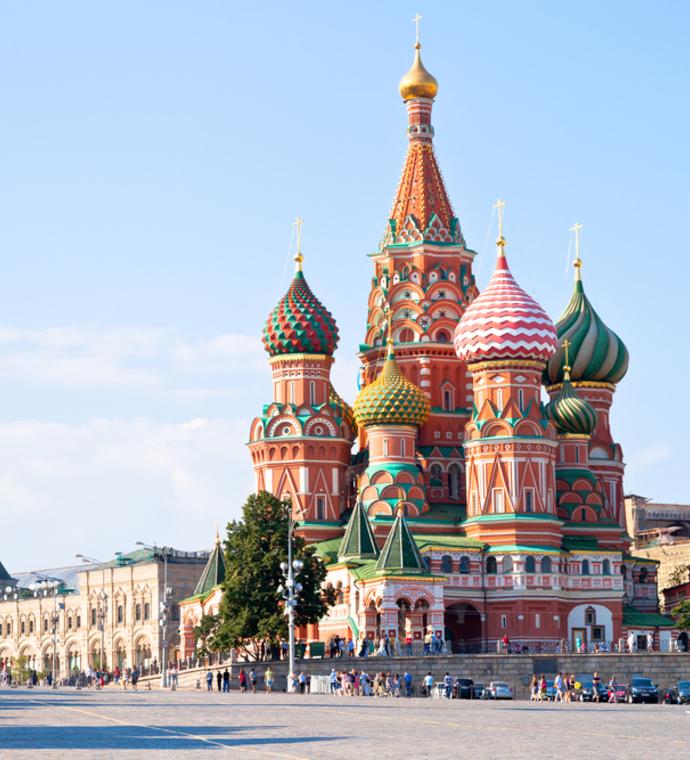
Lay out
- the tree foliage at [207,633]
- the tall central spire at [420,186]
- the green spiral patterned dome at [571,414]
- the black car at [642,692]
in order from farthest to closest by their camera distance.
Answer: the tall central spire at [420,186] → the green spiral patterned dome at [571,414] → the tree foliage at [207,633] → the black car at [642,692]

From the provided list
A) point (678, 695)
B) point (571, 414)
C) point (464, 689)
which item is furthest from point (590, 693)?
point (571, 414)

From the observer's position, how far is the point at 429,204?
86.9m

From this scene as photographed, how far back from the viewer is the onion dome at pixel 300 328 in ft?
272

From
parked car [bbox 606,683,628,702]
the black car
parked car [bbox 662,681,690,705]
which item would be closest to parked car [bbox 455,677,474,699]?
parked car [bbox 606,683,628,702]

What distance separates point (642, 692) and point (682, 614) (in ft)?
105

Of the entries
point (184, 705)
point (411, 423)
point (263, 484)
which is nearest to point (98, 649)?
point (263, 484)

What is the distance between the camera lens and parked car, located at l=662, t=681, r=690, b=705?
173 feet

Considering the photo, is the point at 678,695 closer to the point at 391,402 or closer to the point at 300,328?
the point at 391,402

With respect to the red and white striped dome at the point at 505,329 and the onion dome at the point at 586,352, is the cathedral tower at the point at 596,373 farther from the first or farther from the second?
the red and white striped dome at the point at 505,329

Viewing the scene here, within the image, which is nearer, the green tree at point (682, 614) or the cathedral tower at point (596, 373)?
the green tree at point (682, 614)

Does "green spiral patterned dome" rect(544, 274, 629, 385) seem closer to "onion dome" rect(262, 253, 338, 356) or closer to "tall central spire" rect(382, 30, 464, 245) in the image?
"tall central spire" rect(382, 30, 464, 245)

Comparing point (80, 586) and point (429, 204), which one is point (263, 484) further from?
point (80, 586)

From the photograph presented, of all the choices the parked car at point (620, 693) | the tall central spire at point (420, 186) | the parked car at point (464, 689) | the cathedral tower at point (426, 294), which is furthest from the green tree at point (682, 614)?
the parked car at point (620, 693)

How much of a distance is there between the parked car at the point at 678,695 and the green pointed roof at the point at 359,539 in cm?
2088
